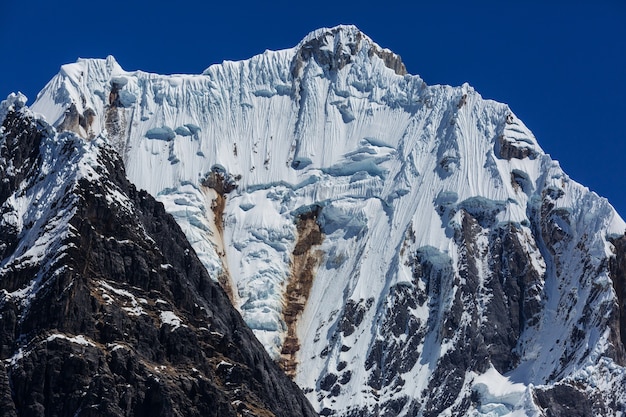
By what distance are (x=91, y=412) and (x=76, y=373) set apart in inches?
172

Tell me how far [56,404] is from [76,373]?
349cm

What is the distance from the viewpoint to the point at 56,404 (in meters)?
199

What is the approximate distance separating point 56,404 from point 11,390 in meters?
4.68

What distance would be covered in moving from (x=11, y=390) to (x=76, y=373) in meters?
6.41

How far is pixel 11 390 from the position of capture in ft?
656

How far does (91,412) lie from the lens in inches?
7785

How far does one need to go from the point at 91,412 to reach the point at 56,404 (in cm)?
367

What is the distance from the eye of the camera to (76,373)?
200m
